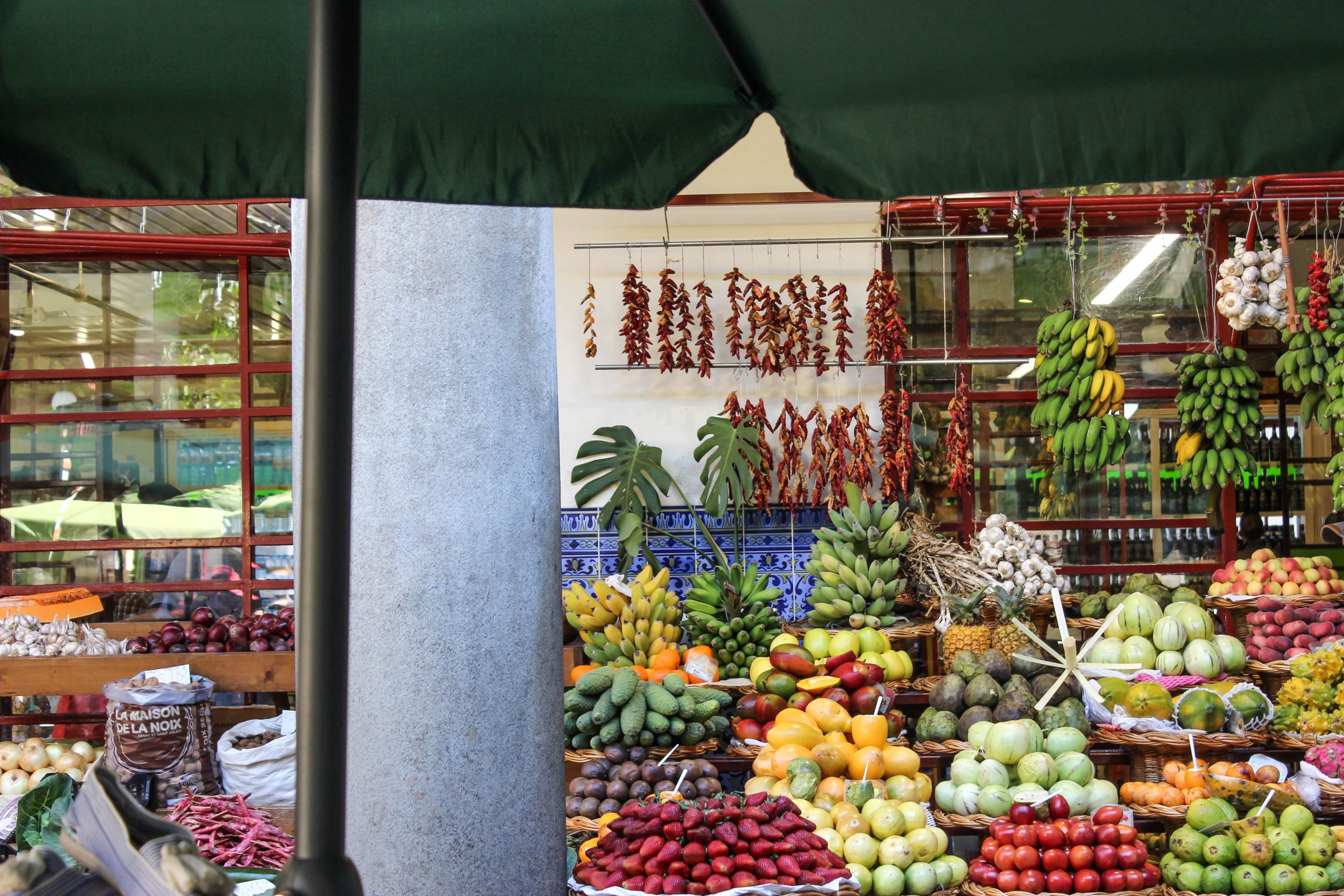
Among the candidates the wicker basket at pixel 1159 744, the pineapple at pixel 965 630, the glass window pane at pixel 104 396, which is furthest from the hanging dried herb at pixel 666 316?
the wicker basket at pixel 1159 744

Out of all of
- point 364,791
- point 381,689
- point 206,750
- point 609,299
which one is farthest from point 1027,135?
point 609,299

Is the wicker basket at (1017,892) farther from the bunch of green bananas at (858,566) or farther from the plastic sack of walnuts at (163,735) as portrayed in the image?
the plastic sack of walnuts at (163,735)

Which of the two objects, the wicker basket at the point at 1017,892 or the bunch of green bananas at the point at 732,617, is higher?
the bunch of green bananas at the point at 732,617

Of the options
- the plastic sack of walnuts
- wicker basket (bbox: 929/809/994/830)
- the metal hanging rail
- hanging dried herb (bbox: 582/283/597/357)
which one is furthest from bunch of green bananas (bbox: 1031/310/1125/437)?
the plastic sack of walnuts

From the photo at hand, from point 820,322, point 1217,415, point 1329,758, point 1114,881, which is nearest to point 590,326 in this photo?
point 820,322

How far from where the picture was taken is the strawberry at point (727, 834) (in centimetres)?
279

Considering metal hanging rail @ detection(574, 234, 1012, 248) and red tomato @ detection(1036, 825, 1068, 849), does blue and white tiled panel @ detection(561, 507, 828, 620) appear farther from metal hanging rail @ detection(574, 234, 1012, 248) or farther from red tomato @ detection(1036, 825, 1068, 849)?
red tomato @ detection(1036, 825, 1068, 849)

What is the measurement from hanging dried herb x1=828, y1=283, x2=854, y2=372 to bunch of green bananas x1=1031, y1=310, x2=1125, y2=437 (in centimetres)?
111

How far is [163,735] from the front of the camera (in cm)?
424

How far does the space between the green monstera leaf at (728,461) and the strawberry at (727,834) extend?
298 cm

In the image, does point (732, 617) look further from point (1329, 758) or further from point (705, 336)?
point (1329, 758)

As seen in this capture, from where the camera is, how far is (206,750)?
4418 mm

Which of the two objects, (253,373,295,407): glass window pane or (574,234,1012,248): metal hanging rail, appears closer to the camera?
(574,234,1012,248): metal hanging rail

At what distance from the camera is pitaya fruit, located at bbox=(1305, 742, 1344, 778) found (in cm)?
395
